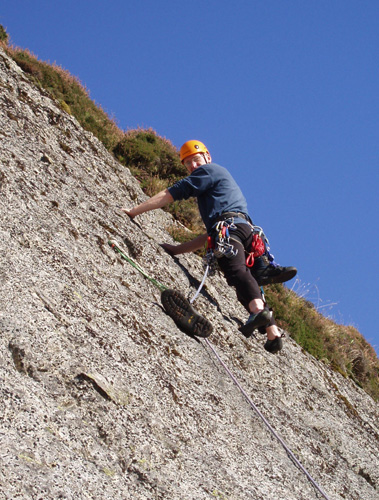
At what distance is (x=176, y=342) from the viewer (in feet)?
16.0

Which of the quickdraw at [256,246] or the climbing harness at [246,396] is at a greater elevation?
the quickdraw at [256,246]

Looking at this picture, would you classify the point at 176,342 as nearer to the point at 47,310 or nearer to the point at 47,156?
the point at 47,310

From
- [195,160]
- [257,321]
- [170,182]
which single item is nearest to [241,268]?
[257,321]

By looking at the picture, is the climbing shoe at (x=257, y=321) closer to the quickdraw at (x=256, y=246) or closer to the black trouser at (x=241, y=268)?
the black trouser at (x=241, y=268)

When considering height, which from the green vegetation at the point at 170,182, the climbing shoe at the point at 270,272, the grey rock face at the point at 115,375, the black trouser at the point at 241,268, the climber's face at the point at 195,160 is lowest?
the grey rock face at the point at 115,375

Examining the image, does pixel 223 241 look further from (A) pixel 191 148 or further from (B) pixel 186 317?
(A) pixel 191 148

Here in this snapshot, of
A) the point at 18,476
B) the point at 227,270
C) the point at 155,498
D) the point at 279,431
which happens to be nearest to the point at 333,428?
the point at 279,431

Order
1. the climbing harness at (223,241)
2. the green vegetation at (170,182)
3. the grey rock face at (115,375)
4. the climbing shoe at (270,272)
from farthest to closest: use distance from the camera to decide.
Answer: the green vegetation at (170,182) < the climbing shoe at (270,272) < the climbing harness at (223,241) < the grey rock face at (115,375)

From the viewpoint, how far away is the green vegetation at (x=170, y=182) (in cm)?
899

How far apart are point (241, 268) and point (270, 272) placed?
0.80 m

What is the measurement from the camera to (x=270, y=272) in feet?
22.4

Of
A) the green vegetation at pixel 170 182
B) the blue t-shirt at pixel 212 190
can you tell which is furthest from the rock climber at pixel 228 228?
the green vegetation at pixel 170 182

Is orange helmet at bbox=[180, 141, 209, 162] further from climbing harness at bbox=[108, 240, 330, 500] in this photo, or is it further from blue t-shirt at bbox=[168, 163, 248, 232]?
climbing harness at bbox=[108, 240, 330, 500]

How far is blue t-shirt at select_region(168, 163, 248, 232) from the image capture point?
257 inches
